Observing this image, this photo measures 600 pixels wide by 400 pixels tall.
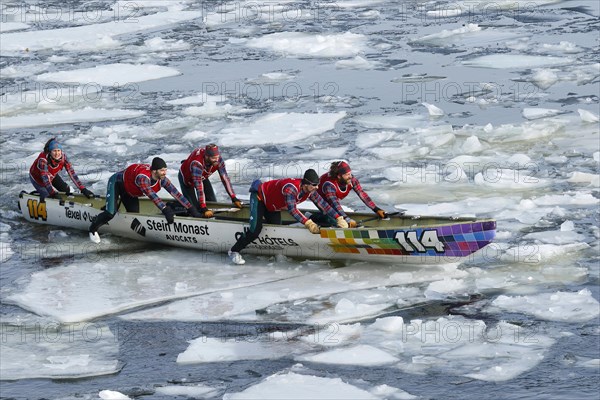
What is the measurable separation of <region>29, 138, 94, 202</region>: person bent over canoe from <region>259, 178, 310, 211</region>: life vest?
3.08 meters

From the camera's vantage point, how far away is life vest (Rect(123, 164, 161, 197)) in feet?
45.0

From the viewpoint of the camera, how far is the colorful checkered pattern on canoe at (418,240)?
12227 millimetres

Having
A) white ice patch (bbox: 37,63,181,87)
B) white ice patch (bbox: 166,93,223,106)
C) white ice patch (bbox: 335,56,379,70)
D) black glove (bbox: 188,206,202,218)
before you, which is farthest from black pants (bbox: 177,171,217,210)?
white ice patch (bbox: 335,56,379,70)

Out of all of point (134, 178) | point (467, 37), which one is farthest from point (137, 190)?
point (467, 37)

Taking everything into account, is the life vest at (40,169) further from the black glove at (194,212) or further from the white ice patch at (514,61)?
the white ice patch at (514,61)

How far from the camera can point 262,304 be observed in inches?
470

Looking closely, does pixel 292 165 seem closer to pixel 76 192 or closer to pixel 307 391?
pixel 76 192

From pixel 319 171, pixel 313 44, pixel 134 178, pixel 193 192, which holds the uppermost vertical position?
pixel 313 44

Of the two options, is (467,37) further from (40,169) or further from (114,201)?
(114,201)

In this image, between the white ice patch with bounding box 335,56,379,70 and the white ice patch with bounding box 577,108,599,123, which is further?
the white ice patch with bounding box 335,56,379,70

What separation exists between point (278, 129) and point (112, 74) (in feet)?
19.4

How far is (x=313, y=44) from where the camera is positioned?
2516 centimetres

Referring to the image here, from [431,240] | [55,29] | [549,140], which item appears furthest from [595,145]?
[55,29]

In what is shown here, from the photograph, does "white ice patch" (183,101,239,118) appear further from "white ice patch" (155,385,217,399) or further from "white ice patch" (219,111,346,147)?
"white ice patch" (155,385,217,399)
